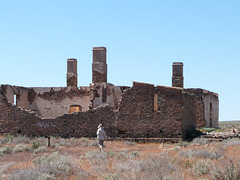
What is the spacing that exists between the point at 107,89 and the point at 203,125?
8.63m

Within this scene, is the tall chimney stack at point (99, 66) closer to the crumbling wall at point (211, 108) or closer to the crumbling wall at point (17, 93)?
the crumbling wall at point (17, 93)

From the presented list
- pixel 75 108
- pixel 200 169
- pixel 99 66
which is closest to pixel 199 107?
pixel 99 66

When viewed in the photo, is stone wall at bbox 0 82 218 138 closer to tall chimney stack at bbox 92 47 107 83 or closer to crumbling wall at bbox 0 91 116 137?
crumbling wall at bbox 0 91 116 137

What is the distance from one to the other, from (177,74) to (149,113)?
23.1ft

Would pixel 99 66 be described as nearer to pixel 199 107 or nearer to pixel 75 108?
pixel 75 108

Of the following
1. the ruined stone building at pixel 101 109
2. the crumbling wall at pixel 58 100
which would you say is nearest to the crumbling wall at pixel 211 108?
the ruined stone building at pixel 101 109

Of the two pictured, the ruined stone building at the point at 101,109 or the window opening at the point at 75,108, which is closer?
the ruined stone building at the point at 101,109

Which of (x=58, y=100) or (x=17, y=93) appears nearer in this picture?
(x=17, y=93)

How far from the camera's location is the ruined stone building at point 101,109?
20.5 m

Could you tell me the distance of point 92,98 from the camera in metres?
24.9

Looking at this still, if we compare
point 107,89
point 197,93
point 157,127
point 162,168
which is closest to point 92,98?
point 107,89

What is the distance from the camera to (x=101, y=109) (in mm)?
21266

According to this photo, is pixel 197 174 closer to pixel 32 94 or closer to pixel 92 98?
pixel 92 98

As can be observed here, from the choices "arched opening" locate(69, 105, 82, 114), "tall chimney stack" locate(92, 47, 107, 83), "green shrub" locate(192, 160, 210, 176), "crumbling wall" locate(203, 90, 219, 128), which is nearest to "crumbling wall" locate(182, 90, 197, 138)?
"crumbling wall" locate(203, 90, 219, 128)
